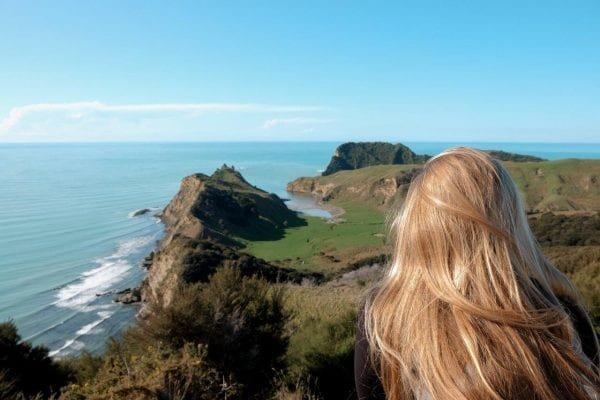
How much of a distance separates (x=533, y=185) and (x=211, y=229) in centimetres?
5760

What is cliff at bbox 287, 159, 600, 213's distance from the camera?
236 ft

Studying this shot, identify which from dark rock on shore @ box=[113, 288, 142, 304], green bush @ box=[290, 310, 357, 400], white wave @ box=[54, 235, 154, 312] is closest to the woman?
green bush @ box=[290, 310, 357, 400]

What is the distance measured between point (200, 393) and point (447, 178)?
3.87 m

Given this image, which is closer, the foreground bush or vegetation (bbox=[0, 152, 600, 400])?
vegetation (bbox=[0, 152, 600, 400])

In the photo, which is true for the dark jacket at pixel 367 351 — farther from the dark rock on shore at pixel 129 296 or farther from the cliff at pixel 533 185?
the cliff at pixel 533 185

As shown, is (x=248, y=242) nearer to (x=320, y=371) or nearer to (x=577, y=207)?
(x=577, y=207)

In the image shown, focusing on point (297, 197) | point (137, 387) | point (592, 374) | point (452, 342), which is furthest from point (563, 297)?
point (297, 197)


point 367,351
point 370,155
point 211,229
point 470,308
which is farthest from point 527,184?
point 470,308

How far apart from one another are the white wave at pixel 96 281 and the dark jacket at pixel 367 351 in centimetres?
3581

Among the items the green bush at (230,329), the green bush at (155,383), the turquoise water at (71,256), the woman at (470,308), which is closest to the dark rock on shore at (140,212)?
the turquoise water at (71,256)

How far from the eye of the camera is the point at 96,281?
134 ft

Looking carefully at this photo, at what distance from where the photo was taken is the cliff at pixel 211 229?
34531 millimetres

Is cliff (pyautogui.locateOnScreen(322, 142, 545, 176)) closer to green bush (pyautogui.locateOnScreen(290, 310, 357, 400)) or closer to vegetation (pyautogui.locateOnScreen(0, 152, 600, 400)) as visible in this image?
vegetation (pyautogui.locateOnScreen(0, 152, 600, 400))

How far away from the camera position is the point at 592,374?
5.32 feet
